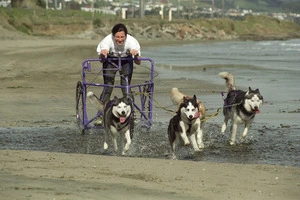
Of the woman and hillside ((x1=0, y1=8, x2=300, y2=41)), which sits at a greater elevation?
the woman

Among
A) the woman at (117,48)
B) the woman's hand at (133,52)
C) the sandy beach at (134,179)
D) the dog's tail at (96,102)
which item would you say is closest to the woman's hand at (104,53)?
the woman at (117,48)

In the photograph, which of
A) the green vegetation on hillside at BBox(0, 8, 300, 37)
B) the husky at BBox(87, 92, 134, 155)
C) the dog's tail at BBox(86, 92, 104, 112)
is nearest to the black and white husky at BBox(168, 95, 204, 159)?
the husky at BBox(87, 92, 134, 155)

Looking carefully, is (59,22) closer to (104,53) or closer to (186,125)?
(104,53)

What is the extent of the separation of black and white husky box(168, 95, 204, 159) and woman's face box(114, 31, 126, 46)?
1.66 metres

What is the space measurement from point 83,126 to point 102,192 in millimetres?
5270

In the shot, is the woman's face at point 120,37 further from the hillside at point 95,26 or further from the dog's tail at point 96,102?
the hillside at point 95,26

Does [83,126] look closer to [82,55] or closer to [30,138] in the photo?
[30,138]

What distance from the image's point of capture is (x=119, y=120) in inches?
382

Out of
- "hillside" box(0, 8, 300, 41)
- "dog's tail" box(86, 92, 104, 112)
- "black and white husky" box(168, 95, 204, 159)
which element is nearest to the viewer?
"black and white husky" box(168, 95, 204, 159)

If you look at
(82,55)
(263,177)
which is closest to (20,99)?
(263,177)

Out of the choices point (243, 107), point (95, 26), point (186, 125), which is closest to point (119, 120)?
point (186, 125)

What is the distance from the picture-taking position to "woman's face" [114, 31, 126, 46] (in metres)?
11.0

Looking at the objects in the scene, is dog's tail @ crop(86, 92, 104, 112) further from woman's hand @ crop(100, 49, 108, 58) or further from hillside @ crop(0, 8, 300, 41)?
hillside @ crop(0, 8, 300, 41)

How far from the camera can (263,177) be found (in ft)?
24.8
